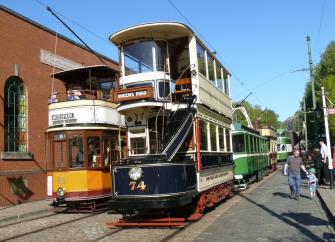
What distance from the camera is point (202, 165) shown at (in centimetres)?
1232

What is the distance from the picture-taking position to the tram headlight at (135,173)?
10.8 metres

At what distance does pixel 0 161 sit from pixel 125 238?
1026 cm

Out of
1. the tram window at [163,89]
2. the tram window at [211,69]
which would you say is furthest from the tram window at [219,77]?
the tram window at [163,89]

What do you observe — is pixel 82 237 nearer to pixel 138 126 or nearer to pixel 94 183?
pixel 138 126

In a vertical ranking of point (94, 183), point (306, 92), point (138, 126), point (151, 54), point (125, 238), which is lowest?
point (125, 238)

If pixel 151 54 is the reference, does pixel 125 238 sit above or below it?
below

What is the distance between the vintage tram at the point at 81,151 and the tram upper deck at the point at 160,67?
→ 2.95 metres

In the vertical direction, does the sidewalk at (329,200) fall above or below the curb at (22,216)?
above

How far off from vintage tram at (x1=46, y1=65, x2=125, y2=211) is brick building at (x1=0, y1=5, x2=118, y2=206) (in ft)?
12.1

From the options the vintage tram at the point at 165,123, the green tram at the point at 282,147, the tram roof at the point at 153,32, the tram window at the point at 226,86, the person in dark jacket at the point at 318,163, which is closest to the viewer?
the vintage tram at the point at 165,123

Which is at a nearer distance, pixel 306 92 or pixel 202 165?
pixel 202 165

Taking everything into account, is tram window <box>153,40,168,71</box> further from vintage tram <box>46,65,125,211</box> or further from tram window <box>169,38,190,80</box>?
vintage tram <box>46,65,125,211</box>

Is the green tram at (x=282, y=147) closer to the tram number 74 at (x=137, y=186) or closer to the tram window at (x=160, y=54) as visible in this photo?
the tram window at (x=160, y=54)

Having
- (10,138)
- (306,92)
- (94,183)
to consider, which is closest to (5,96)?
(10,138)
